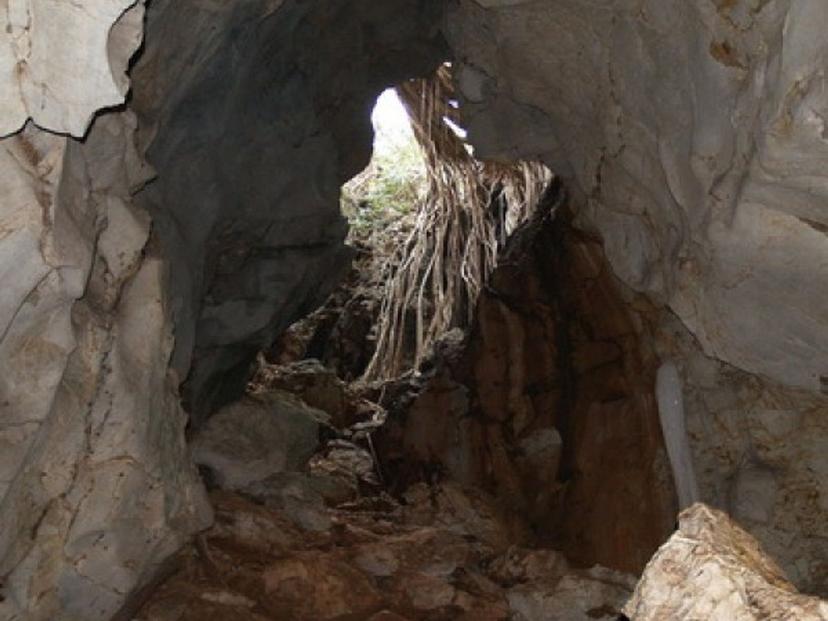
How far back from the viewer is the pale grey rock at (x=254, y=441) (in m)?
7.89

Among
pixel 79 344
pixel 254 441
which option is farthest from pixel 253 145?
pixel 79 344

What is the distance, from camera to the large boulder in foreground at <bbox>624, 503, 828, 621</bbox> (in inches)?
91.7

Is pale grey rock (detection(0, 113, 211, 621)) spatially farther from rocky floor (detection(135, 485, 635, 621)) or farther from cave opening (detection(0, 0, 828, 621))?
rocky floor (detection(135, 485, 635, 621))

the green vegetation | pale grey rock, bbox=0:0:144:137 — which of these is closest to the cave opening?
pale grey rock, bbox=0:0:144:137

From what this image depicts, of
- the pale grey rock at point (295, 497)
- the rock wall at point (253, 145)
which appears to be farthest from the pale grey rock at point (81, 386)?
the pale grey rock at point (295, 497)

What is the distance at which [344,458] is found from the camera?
9.45 m

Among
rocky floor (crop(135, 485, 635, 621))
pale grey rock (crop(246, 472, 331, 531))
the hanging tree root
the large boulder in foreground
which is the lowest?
rocky floor (crop(135, 485, 635, 621))

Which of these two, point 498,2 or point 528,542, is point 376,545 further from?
point 498,2

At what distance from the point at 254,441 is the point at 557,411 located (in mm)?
2703

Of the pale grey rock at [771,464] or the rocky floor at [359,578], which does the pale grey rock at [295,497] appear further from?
the pale grey rock at [771,464]

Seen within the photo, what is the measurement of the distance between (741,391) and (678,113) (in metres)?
1.99

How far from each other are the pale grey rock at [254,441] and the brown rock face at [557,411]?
1.11 metres

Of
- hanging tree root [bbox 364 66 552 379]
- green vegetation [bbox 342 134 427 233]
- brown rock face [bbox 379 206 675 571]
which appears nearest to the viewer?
brown rock face [bbox 379 206 675 571]

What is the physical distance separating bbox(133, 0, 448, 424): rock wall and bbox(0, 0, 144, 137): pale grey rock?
1.55 m
